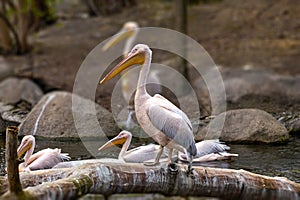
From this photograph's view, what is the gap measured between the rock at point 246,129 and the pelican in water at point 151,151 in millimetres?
779

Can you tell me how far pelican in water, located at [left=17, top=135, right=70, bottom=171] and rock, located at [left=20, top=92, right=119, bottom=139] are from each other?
48.9 inches

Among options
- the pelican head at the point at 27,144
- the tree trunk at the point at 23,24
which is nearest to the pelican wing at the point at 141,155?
the pelican head at the point at 27,144

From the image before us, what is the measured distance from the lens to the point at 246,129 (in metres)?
7.27

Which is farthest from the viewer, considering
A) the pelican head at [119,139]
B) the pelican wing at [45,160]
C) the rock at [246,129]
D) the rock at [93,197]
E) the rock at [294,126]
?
the rock at [294,126]

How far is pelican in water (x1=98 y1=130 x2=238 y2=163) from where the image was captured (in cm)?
620

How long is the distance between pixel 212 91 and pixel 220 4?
19.4 ft

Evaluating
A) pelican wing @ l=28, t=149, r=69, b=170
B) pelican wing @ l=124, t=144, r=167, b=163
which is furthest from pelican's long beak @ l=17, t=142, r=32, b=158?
pelican wing @ l=124, t=144, r=167, b=163

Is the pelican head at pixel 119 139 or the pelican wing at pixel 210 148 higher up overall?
the pelican head at pixel 119 139

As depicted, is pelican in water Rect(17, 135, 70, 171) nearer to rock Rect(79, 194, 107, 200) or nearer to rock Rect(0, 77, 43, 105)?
rock Rect(79, 194, 107, 200)

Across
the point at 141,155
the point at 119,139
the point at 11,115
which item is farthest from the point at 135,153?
the point at 11,115

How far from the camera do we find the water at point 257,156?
6.03 m

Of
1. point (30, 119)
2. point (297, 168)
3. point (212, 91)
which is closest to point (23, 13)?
point (212, 91)

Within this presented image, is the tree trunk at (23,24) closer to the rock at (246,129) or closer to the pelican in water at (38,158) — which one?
the rock at (246,129)

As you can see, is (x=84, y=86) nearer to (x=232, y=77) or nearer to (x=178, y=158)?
(x=232, y=77)
